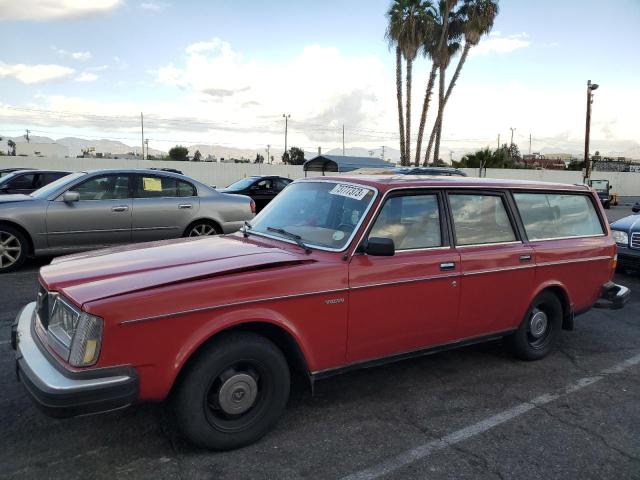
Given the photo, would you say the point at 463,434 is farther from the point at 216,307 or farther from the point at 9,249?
the point at 9,249

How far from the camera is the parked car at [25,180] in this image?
10.9 m

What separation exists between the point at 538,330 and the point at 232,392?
2997 mm

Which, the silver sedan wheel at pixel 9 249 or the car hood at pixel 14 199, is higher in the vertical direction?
the car hood at pixel 14 199

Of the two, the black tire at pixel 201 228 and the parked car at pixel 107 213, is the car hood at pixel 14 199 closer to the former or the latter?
the parked car at pixel 107 213

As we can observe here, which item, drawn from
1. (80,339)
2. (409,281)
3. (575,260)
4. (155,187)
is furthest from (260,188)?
(80,339)

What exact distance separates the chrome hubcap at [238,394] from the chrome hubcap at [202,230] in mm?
5845

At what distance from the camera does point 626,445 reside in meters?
3.30

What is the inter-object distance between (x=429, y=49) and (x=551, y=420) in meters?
30.5

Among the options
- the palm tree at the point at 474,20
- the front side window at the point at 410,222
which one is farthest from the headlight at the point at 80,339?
the palm tree at the point at 474,20

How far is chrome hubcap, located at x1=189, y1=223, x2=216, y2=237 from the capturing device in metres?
8.67

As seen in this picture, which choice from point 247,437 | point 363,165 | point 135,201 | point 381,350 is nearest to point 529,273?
point 381,350

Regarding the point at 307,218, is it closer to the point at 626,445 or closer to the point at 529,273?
the point at 529,273

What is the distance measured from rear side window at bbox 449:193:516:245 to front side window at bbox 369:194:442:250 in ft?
0.65

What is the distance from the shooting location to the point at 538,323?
15.4ft
